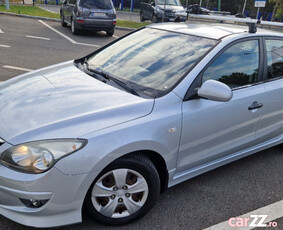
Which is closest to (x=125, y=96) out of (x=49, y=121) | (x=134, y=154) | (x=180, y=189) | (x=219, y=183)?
(x=134, y=154)

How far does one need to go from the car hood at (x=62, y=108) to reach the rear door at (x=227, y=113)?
492mm

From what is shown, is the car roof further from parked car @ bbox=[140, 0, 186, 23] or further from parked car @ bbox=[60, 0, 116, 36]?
parked car @ bbox=[140, 0, 186, 23]

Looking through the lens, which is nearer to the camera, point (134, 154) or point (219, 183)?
point (134, 154)

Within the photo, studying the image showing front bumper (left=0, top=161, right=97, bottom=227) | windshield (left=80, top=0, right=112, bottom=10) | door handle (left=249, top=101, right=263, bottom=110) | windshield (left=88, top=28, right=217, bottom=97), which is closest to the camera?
front bumper (left=0, top=161, right=97, bottom=227)

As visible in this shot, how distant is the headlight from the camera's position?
206cm

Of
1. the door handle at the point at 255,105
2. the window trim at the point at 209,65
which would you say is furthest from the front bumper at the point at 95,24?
the door handle at the point at 255,105

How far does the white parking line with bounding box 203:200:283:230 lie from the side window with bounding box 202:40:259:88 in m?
1.20

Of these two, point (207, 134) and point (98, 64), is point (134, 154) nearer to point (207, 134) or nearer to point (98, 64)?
point (207, 134)

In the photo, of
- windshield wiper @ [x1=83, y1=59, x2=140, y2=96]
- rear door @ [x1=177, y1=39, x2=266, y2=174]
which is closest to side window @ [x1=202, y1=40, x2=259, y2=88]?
rear door @ [x1=177, y1=39, x2=266, y2=174]

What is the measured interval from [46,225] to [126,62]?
1.76 metres

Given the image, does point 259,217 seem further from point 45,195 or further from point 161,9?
point 161,9

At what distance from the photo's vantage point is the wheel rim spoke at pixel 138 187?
2.41 m

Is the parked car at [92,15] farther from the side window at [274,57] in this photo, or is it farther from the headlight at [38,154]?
the headlight at [38,154]

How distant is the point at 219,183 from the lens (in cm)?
320
